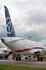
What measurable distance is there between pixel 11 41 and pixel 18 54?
5.26 m

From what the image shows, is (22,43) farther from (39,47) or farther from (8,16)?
(8,16)

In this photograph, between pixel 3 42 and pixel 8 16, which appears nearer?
pixel 3 42

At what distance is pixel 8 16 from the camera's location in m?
41.1

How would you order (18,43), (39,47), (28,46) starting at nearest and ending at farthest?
(18,43) → (28,46) → (39,47)

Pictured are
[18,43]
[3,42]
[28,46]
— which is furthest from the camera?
[28,46]

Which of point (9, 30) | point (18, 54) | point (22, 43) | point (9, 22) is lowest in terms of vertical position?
point (18, 54)

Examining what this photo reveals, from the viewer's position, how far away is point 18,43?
33875mm

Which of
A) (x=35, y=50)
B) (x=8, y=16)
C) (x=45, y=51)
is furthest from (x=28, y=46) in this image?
(x=8, y=16)

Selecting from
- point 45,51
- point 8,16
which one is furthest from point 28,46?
point 8,16

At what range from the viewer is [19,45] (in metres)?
34.2

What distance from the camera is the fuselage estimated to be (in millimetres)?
31989

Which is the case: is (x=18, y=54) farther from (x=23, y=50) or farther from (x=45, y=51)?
(x=45, y=51)

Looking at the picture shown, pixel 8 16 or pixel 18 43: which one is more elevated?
pixel 8 16

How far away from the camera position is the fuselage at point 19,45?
32.0m
